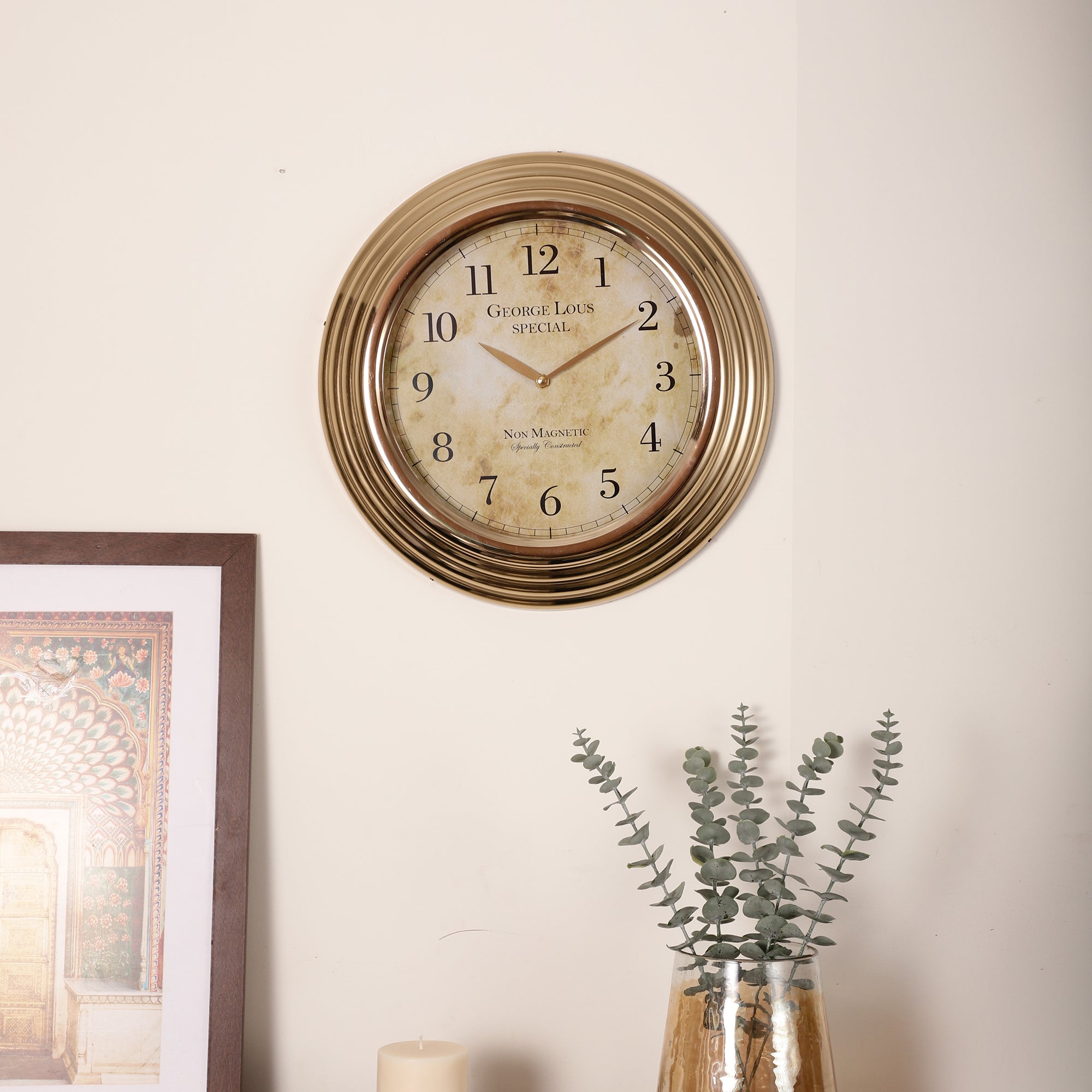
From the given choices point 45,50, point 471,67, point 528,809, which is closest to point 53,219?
point 45,50

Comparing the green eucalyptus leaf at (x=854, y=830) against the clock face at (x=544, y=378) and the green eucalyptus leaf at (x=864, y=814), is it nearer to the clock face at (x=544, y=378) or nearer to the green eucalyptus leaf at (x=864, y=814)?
the green eucalyptus leaf at (x=864, y=814)

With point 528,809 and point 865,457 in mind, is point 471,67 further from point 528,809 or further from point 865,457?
point 528,809

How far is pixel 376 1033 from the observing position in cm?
107

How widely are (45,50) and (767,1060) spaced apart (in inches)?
52.9

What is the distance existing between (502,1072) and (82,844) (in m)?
0.53

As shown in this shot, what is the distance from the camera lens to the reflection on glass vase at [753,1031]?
2.85 ft

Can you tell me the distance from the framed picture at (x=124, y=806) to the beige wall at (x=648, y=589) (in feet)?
0.15

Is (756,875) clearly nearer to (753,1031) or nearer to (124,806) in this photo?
(753,1031)

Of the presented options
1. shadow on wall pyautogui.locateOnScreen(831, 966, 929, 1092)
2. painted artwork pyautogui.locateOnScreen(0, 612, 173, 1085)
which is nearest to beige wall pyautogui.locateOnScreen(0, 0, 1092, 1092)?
shadow on wall pyautogui.locateOnScreen(831, 966, 929, 1092)

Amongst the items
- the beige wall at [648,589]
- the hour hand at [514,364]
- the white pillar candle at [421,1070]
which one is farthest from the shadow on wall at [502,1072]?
the hour hand at [514,364]

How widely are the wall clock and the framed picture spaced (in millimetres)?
233

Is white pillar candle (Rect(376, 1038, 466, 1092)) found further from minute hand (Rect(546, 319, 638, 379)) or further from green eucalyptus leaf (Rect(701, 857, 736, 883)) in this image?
minute hand (Rect(546, 319, 638, 379))

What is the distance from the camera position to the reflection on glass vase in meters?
0.87

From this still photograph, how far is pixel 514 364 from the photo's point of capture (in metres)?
1.10
